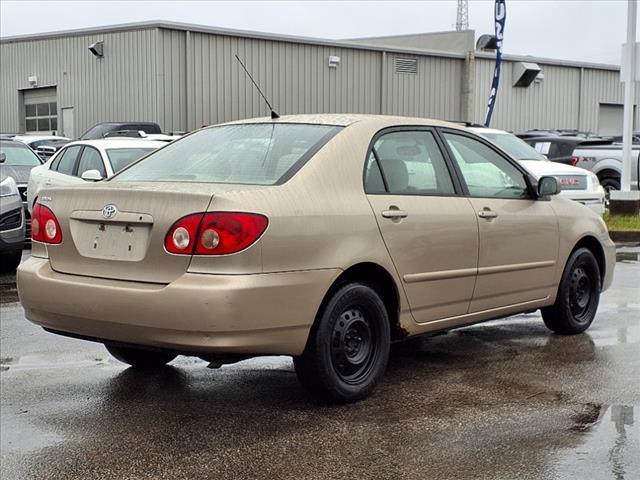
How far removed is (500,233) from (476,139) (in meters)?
0.67

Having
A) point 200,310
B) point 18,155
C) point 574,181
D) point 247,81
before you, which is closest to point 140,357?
point 200,310

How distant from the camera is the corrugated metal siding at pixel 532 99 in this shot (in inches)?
1471

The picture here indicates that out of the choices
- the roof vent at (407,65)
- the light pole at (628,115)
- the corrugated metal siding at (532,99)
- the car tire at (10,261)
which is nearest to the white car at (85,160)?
the car tire at (10,261)

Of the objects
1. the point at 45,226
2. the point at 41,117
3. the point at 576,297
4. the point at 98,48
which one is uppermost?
the point at 98,48

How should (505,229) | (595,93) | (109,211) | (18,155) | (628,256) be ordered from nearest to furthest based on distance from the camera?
(109,211) → (505,229) → (628,256) → (18,155) → (595,93)

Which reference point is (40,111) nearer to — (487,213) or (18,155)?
(18,155)

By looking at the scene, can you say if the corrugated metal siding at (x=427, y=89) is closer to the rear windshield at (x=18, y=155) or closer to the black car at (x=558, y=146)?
the black car at (x=558, y=146)

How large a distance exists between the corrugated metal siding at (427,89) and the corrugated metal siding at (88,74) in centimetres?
952

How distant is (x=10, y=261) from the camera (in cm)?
1032

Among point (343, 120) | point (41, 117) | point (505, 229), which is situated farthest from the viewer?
point (41, 117)

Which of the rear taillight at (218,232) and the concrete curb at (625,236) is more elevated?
the rear taillight at (218,232)

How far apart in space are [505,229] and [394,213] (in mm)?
1114

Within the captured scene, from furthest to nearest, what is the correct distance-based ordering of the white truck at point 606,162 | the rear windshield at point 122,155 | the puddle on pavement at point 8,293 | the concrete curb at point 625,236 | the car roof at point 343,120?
1. the white truck at point 606,162
2. the concrete curb at point 625,236
3. the rear windshield at point 122,155
4. the puddle on pavement at point 8,293
5. the car roof at point 343,120

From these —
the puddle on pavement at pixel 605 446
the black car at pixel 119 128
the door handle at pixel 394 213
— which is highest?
the black car at pixel 119 128
